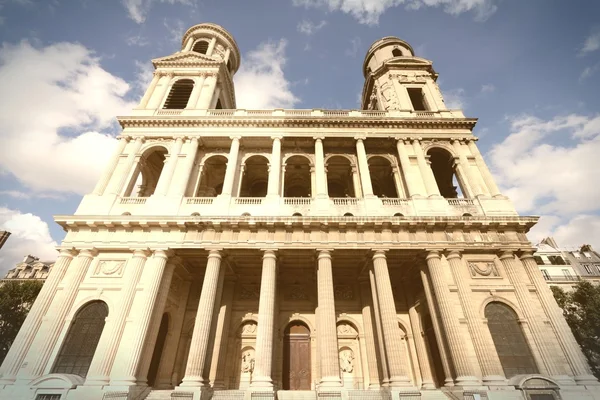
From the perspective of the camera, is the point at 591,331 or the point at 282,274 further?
the point at 591,331

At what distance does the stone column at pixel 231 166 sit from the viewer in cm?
1762

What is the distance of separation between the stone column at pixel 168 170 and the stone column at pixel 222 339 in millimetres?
6756

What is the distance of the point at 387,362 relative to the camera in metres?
12.8

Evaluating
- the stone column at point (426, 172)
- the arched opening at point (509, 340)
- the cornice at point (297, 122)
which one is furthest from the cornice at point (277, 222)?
the cornice at point (297, 122)

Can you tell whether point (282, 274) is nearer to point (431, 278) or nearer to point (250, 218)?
point (250, 218)

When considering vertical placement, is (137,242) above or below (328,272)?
above

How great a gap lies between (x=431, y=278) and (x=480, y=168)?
8.91m

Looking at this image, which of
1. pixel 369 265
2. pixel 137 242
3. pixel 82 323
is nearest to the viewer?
pixel 82 323

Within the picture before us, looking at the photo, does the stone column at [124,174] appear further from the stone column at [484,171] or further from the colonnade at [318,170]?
the stone column at [484,171]

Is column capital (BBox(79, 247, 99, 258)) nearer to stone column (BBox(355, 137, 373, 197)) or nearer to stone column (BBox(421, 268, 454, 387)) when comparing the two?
stone column (BBox(355, 137, 373, 197))

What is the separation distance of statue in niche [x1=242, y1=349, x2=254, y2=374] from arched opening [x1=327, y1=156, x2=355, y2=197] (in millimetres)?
11731

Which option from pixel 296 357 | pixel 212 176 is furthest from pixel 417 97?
pixel 296 357

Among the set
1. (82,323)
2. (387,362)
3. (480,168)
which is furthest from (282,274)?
(480,168)

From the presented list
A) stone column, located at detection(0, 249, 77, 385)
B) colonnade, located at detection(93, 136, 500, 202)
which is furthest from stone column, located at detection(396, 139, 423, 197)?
stone column, located at detection(0, 249, 77, 385)
